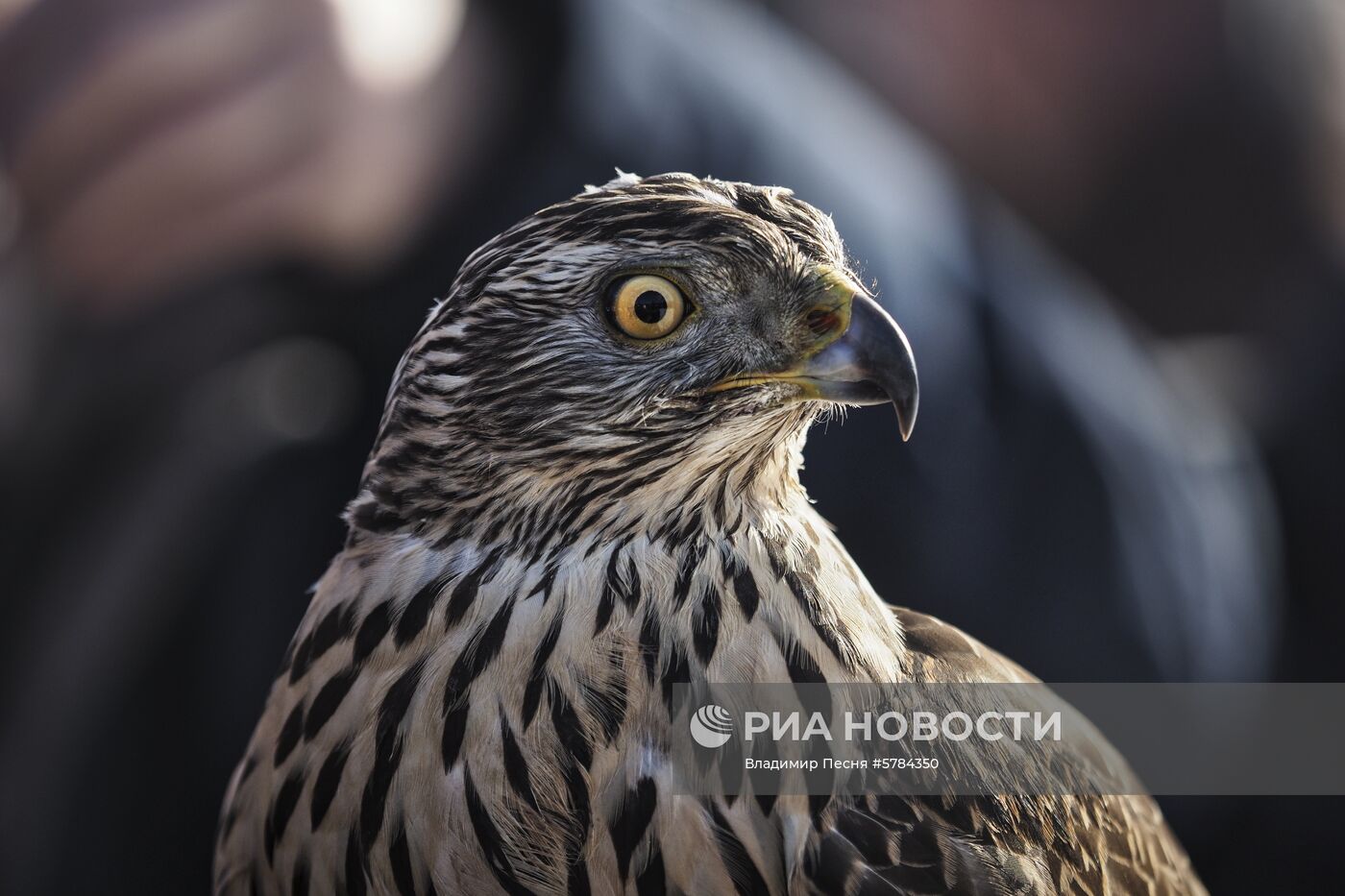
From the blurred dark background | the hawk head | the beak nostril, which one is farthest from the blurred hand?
the beak nostril

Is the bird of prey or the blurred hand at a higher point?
the blurred hand

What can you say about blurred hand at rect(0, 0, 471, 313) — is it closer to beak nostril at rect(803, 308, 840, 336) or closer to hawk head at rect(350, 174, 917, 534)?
hawk head at rect(350, 174, 917, 534)

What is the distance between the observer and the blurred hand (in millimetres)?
730

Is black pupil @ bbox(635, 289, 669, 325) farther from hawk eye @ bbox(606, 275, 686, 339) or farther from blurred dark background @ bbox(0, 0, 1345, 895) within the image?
blurred dark background @ bbox(0, 0, 1345, 895)

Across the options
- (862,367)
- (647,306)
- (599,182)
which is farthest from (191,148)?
(862,367)

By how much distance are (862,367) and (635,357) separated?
0.41 feet

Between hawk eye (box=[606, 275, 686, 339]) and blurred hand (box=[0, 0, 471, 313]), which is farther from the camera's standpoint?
blurred hand (box=[0, 0, 471, 313])

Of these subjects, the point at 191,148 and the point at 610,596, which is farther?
the point at 191,148

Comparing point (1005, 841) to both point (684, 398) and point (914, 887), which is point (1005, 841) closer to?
point (914, 887)
